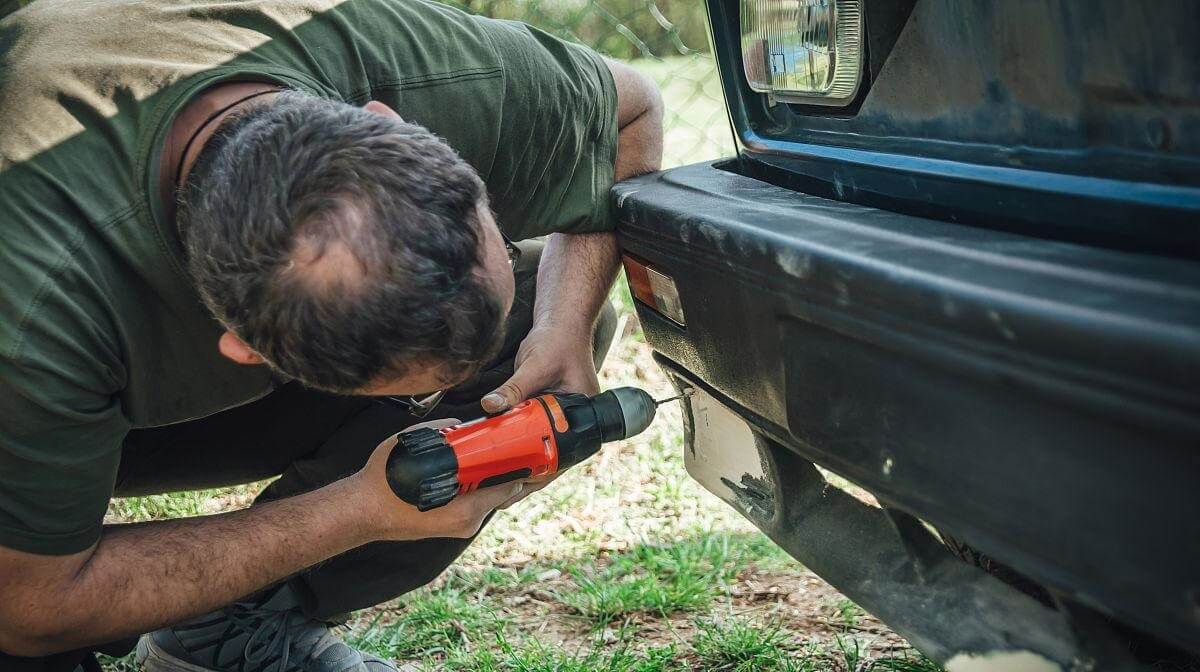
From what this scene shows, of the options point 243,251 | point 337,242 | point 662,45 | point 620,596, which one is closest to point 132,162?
point 243,251

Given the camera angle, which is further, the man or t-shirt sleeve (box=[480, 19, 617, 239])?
t-shirt sleeve (box=[480, 19, 617, 239])

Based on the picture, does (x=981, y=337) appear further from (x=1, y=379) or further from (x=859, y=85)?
(x=1, y=379)

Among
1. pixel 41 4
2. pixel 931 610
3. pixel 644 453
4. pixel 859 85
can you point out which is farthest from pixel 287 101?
pixel 644 453

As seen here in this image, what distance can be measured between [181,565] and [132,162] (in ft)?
2.26

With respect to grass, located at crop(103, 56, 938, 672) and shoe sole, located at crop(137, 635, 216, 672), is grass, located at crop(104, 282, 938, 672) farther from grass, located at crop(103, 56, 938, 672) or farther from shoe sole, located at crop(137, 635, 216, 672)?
shoe sole, located at crop(137, 635, 216, 672)

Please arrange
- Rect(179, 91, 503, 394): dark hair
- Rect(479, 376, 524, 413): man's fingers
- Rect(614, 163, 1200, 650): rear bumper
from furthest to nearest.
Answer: Rect(479, 376, 524, 413): man's fingers, Rect(179, 91, 503, 394): dark hair, Rect(614, 163, 1200, 650): rear bumper

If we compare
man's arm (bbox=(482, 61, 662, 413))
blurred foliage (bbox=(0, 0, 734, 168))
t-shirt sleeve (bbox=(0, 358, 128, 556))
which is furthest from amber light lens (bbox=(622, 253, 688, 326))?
blurred foliage (bbox=(0, 0, 734, 168))

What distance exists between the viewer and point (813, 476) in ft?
5.93

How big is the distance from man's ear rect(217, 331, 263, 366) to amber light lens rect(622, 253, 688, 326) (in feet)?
2.20

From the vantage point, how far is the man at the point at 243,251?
1.50 meters

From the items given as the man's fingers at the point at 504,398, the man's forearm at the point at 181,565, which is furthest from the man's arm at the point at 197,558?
the man's fingers at the point at 504,398

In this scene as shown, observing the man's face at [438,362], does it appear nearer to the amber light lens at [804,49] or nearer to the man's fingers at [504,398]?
the man's fingers at [504,398]

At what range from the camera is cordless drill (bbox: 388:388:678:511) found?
175cm

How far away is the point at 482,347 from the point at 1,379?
70 centimetres
